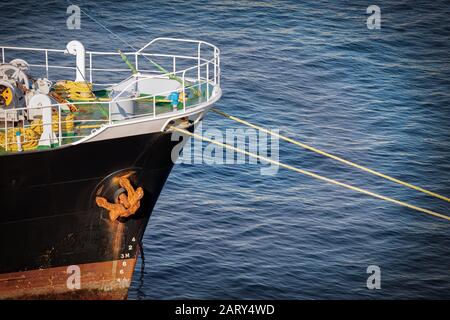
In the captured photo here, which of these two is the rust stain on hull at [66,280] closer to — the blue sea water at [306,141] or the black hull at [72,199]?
the black hull at [72,199]

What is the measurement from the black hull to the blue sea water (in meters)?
4.25

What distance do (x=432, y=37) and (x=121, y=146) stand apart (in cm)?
3457

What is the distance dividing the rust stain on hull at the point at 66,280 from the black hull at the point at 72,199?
18cm

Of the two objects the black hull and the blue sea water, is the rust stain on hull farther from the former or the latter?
the blue sea water

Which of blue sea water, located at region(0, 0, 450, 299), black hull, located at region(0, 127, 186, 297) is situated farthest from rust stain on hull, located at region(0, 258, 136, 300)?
blue sea water, located at region(0, 0, 450, 299)

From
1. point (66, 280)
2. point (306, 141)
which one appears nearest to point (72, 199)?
point (66, 280)

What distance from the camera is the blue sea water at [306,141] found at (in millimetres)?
30641

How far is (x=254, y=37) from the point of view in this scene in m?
51.6

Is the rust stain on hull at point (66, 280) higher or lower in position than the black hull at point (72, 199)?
lower

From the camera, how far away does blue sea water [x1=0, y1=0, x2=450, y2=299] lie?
1206 inches

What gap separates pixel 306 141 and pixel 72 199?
1823cm

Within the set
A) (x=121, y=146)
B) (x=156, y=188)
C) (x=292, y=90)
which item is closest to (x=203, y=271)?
(x=156, y=188)

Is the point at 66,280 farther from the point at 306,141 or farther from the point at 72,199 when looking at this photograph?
the point at 306,141

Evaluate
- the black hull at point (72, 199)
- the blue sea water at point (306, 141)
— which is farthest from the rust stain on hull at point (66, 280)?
the blue sea water at point (306, 141)
